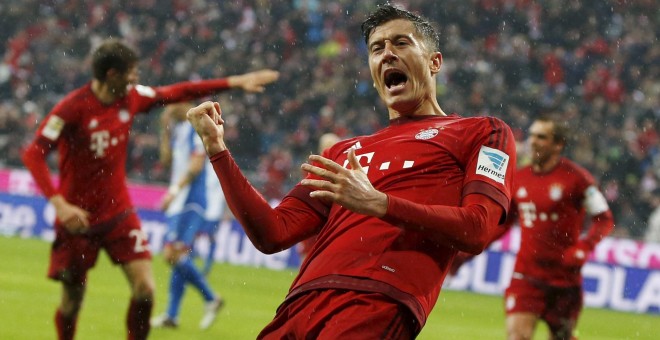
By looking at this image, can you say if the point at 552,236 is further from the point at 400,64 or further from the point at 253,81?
the point at 400,64

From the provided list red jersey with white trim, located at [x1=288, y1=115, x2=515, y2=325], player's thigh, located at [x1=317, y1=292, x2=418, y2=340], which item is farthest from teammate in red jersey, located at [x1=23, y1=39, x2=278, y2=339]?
player's thigh, located at [x1=317, y1=292, x2=418, y2=340]

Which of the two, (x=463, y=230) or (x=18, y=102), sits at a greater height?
(x=463, y=230)

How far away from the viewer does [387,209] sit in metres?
2.87

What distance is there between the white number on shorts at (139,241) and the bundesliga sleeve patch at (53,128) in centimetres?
76

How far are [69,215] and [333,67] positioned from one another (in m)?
14.5

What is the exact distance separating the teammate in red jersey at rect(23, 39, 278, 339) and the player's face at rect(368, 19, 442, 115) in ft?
9.56

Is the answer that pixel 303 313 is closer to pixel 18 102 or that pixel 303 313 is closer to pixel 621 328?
pixel 621 328

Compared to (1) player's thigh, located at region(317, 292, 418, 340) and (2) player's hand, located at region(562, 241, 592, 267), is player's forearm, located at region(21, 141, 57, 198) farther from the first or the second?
(1) player's thigh, located at region(317, 292, 418, 340)


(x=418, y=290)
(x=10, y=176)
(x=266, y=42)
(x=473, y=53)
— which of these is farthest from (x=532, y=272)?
(x=266, y=42)

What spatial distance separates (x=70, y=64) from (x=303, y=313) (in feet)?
61.4

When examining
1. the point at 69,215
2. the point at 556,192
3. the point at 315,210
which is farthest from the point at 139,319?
the point at 315,210

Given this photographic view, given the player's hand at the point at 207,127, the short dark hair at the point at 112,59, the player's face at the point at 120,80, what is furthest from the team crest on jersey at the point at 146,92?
the player's hand at the point at 207,127

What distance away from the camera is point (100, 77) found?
6500mm

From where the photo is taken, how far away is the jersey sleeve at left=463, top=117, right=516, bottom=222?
3.09 meters
